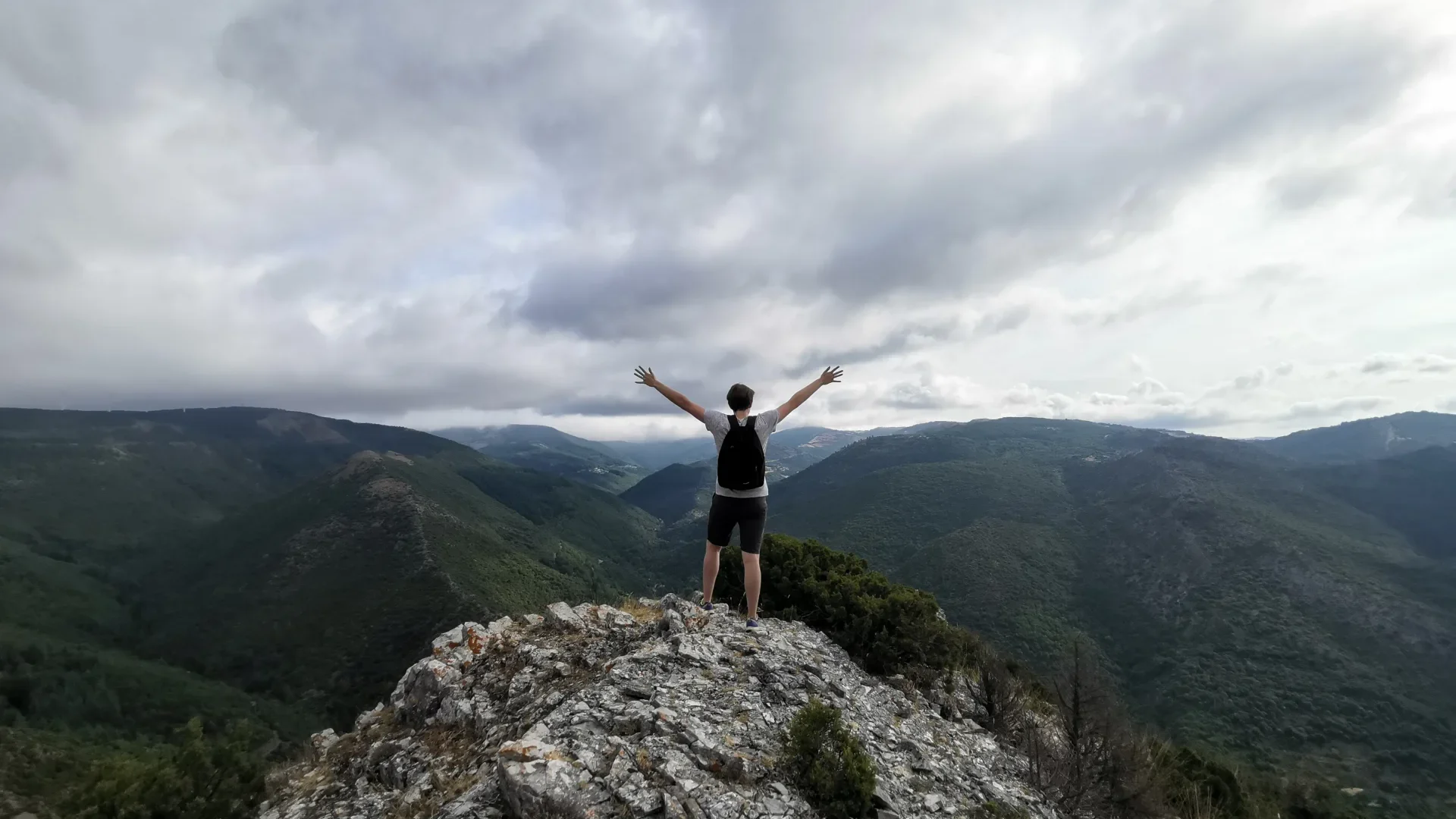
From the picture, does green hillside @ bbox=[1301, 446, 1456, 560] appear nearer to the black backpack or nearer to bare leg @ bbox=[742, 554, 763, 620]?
bare leg @ bbox=[742, 554, 763, 620]

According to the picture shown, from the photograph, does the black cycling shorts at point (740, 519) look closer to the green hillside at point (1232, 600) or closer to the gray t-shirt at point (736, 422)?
the gray t-shirt at point (736, 422)

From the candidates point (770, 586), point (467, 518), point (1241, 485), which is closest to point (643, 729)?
point (770, 586)

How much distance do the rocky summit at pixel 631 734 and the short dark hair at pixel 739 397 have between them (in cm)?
413

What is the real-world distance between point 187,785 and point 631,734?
30.0 feet

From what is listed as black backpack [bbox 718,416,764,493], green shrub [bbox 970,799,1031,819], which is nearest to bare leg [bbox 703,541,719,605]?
black backpack [bbox 718,416,764,493]

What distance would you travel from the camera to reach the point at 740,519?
909cm

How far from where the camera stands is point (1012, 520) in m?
156

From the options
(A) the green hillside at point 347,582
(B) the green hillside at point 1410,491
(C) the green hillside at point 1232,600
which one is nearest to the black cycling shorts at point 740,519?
(A) the green hillside at point 347,582

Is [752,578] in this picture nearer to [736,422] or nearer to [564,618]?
→ [736,422]

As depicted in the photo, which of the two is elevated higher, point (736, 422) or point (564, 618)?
point (736, 422)

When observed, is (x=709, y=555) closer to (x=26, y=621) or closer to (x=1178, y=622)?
(x=1178, y=622)

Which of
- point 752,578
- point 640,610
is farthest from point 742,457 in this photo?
point 640,610

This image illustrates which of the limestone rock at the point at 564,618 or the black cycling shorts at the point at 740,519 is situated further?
the limestone rock at the point at 564,618

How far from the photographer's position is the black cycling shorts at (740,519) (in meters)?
9.09
